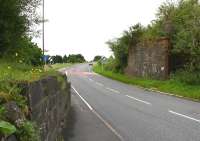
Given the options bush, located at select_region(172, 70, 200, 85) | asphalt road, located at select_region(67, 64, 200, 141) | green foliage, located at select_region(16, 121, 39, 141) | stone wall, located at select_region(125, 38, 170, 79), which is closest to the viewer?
green foliage, located at select_region(16, 121, 39, 141)

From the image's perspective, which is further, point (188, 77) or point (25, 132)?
point (188, 77)

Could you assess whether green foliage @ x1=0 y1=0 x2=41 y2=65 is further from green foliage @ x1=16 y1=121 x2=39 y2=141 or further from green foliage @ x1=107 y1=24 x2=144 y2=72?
green foliage @ x1=107 y1=24 x2=144 y2=72

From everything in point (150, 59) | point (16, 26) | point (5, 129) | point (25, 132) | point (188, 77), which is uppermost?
point (16, 26)

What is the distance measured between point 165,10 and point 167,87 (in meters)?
19.0

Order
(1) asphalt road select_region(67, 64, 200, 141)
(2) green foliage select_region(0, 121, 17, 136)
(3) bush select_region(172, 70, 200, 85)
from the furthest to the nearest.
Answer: (3) bush select_region(172, 70, 200, 85) < (1) asphalt road select_region(67, 64, 200, 141) < (2) green foliage select_region(0, 121, 17, 136)

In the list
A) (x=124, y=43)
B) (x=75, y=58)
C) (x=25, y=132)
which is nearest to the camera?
(x=25, y=132)


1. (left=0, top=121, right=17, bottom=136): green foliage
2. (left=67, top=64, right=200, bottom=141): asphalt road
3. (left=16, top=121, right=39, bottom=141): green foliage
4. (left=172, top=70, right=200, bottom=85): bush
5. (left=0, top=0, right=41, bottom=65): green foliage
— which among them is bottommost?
(left=67, top=64, right=200, bottom=141): asphalt road

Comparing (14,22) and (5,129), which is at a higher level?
(14,22)

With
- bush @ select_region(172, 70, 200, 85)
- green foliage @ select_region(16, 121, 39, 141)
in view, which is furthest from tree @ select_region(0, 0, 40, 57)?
bush @ select_region(172, 70, 200, 85)

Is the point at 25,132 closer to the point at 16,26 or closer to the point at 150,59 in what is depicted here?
the point at 16,26

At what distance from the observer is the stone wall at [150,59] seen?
149ft

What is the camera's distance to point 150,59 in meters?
50.2

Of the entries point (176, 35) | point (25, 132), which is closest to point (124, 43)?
point (176, 35)

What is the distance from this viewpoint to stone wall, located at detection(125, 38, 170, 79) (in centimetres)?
4534
